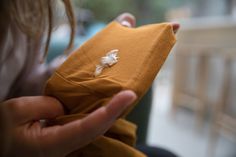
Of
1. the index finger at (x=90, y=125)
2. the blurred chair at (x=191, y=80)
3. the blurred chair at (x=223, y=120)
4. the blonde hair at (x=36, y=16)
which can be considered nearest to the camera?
the index finger at (x=90, y=125)

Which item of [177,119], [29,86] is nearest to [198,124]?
[177,119]

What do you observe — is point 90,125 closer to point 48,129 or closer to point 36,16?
point 48,129

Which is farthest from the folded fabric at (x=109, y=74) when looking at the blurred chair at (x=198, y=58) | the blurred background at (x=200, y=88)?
the blurred chair at (x=198, y=58)

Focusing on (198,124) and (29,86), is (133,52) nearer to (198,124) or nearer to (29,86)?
(29,86)

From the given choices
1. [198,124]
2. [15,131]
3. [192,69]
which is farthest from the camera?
[192,69]

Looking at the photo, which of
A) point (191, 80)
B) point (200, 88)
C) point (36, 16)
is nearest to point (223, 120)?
point (200, 88)

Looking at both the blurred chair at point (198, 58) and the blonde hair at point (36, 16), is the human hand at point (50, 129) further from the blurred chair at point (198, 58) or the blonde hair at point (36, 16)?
the blurred chair at point (198, 58)

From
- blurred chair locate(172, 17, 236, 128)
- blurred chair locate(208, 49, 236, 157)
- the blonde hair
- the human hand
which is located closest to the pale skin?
the human hand
